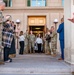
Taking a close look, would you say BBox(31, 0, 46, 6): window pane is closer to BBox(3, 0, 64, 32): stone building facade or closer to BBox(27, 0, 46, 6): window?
BBox(27, 0, 46, 6): window

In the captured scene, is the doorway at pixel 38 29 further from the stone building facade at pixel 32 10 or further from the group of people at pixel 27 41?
the group of people at pixel 27 41

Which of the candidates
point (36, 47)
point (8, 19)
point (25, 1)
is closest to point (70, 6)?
point (8, 19)

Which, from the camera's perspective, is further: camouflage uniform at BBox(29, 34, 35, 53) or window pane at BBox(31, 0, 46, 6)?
window pane at BBox(31, 0, 46, 6)

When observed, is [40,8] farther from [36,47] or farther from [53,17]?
[36,47]

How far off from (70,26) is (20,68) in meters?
2.19

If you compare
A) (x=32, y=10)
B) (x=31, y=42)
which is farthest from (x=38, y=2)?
(x=31, y=42)

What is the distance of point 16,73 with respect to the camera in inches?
242

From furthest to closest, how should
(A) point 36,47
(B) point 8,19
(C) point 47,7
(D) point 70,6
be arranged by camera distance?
(C) point 47,7
(A) point 36,47
(B) point 8,19
(D) point 70,6

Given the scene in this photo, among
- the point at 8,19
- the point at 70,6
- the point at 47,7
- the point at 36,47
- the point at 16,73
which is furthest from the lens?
the point at 47,7

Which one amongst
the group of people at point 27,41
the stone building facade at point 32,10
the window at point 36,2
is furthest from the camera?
the window at point 36,2

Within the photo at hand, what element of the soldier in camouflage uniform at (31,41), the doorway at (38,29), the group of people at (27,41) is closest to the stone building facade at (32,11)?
the doorway at (38,29)

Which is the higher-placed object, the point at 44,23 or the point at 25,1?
the point at 25,1

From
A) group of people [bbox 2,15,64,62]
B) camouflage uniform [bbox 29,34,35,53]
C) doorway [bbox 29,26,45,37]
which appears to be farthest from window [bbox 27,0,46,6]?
camouflage uniform [bbox 29,34,35,53]

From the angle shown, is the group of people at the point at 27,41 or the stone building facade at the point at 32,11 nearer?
the group of people at the point at 27,41
